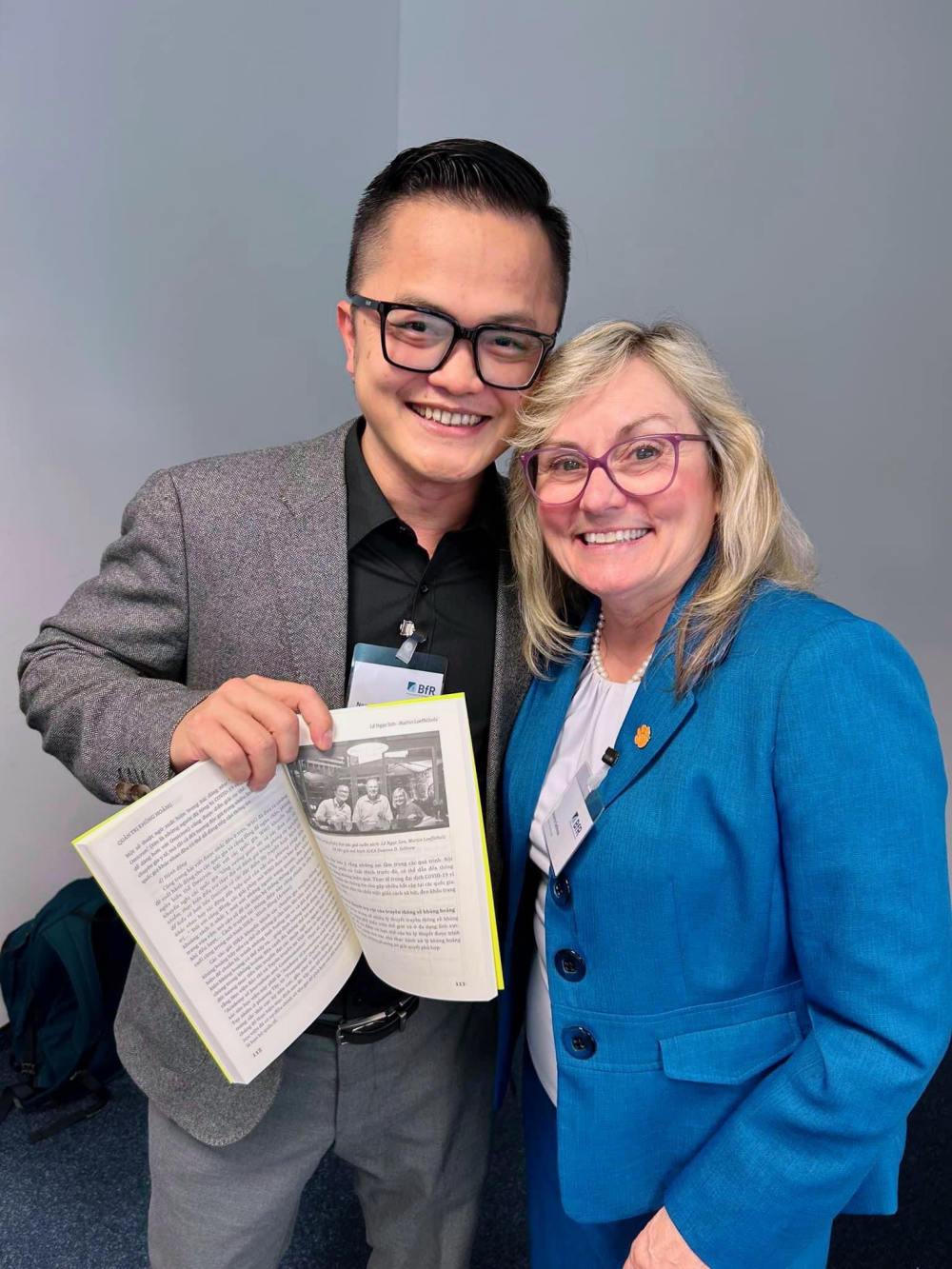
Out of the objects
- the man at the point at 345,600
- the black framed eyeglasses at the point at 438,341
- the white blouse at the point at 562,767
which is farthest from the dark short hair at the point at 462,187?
the white blouse at the point at 562,767

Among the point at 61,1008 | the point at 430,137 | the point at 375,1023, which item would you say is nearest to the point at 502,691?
the point at 375,1023

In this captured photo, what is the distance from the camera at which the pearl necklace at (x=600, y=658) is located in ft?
3.88

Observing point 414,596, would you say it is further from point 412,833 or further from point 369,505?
point 412,833

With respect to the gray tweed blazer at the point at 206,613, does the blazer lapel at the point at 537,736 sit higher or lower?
lower

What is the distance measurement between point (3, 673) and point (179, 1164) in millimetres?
1606

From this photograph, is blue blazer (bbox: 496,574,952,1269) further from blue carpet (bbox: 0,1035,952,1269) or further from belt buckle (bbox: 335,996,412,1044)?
blue carpet (bbox: 0,1035,952,1269)

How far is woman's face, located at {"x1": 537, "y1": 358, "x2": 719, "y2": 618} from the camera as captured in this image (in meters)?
1.09

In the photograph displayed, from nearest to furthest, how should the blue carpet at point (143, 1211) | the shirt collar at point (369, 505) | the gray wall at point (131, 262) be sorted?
the shirt collar at point (369, 505), the blue carpet at point (143, 1211), the gray wall at point (131, 262)

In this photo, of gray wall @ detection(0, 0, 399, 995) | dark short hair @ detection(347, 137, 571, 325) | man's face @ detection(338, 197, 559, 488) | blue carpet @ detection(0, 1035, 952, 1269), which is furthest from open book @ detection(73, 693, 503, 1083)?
gray wall @ detection(0, 0, 399, 995)

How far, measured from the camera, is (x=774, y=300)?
9.81 feet

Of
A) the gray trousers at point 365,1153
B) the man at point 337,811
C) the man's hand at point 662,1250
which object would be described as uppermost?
the man at point 337,811


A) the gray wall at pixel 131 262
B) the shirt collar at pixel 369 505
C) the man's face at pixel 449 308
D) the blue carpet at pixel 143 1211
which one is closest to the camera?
the man's face at pixel 449 308

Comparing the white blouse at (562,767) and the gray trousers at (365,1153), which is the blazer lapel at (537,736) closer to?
the white blouse at (562,767)

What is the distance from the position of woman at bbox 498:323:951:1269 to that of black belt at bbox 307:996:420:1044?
0.20m
